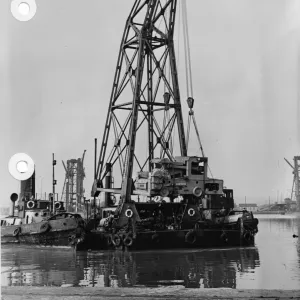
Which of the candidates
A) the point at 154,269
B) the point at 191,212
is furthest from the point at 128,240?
the point at 154,269

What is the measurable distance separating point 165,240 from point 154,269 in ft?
20.3

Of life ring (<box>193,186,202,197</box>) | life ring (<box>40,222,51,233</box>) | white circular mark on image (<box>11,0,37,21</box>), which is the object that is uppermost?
white circular mark on image (<box>11,0,37,21</box>)

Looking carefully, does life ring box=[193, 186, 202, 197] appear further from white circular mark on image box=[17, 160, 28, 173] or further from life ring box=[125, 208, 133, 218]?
white circular mark on image box=[17, 160, 28, 173]

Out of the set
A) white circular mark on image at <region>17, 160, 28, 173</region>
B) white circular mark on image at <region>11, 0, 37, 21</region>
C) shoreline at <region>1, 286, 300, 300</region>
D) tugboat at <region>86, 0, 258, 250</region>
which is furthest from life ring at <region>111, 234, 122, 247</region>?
white circular mark on image at <region>11, 0, 37, 21</region>

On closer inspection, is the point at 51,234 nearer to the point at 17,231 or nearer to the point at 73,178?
the point at 17,231

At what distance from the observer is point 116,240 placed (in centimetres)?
1908

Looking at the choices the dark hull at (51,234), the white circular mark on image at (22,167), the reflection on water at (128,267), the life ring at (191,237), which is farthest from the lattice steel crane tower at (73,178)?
the white circular mark on image at (22,167)

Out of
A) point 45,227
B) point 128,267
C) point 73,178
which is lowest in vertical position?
point 128,267

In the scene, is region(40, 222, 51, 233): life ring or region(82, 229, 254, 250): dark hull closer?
region(82, 229, 254, 250): dark hull

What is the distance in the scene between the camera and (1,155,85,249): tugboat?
20.1 m

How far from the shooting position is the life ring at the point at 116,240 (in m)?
18.9

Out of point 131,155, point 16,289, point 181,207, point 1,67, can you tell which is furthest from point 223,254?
point 1,67

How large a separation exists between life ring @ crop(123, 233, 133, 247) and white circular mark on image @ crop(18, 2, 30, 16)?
14137mm

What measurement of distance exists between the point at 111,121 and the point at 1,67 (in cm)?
1787
